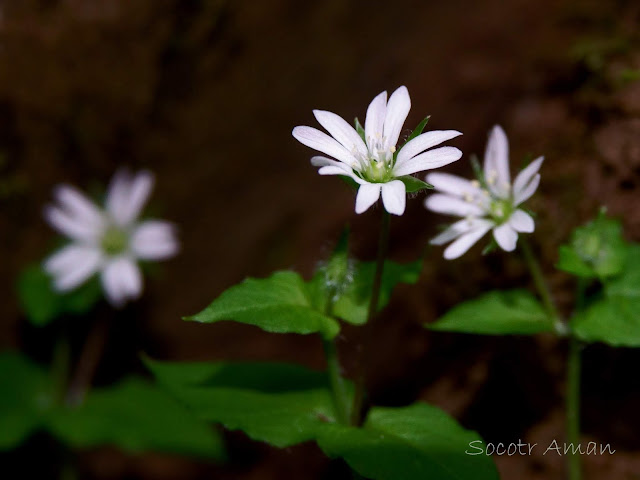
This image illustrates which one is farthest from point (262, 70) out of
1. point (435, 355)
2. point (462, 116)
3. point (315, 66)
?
point (435, 355)

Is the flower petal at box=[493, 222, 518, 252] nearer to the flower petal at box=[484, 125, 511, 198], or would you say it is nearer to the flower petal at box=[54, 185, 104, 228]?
the flower petal at box=[484, 125, 511, 198]

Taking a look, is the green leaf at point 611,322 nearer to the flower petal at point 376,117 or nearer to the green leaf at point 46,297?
the flower petal at point 376,117

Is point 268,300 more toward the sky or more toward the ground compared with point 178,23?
more toward the ground

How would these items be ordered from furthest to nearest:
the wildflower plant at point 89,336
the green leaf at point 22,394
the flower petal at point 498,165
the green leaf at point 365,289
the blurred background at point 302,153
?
the green leaf at point 22,394 → the wildflower plant at point 89,336 → the blurred background at point 302,153 → the flower petal at point 498,165 → the green leaf at point 365,289

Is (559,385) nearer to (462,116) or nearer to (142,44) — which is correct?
(462,116)

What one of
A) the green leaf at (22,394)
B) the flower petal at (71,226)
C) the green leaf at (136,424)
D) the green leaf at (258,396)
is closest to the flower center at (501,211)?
the green leaf at (258,396)

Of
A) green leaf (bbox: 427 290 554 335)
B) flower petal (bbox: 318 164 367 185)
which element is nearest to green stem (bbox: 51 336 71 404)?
green leaf (bbox: 427 290 554 335)
